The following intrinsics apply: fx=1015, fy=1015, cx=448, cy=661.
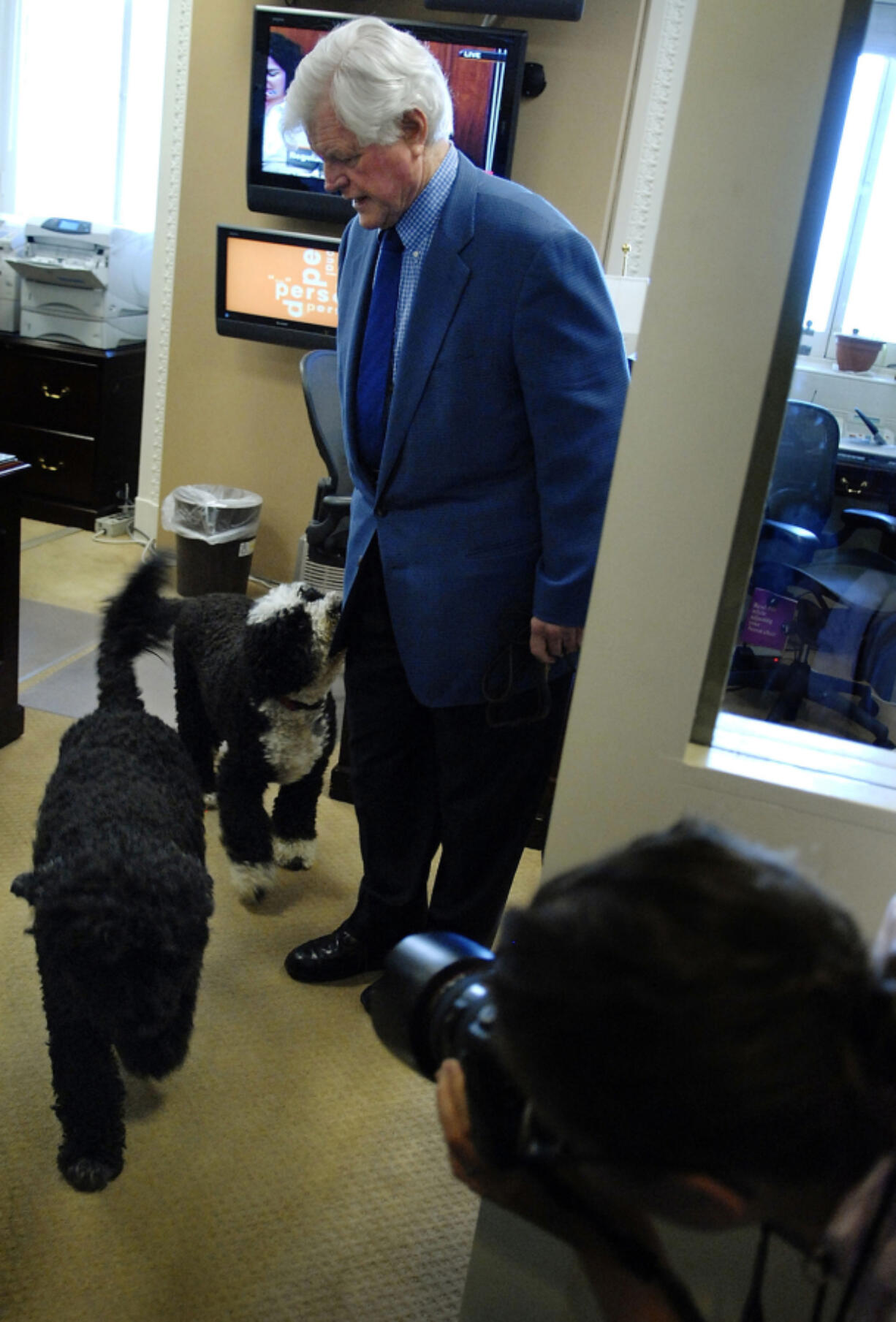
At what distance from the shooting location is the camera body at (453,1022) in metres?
0.59

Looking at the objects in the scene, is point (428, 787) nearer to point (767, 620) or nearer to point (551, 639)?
point (551, 639)

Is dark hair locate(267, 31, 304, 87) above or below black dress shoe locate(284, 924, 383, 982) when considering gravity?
above

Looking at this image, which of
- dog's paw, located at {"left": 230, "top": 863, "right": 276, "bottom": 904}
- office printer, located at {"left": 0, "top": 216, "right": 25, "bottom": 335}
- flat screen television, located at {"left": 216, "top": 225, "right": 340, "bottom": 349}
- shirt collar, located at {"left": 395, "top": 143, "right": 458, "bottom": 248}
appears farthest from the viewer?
office printer, located at {"left": 0, "top": 216, "right": 25, "bottom": 335}

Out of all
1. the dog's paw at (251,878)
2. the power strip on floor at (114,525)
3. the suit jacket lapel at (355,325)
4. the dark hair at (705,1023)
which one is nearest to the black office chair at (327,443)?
the dog's paw at (251,878)

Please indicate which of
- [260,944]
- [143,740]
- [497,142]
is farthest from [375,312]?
[497,142]

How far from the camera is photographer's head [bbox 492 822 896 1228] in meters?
0.48

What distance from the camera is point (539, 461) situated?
130 centimetres

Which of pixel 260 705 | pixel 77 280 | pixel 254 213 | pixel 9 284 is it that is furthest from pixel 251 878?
pixel 9 284

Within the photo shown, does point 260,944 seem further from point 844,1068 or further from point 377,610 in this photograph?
point 844,1068

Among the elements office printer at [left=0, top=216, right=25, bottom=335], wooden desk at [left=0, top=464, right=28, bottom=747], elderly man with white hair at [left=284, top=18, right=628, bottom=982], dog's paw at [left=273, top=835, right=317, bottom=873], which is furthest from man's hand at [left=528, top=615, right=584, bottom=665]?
office printer at [left=0, top=216, right=25, bottom=335]

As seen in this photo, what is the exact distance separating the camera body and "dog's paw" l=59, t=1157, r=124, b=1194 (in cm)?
78

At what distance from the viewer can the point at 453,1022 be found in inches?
27.8

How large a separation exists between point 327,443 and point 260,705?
1428 mm

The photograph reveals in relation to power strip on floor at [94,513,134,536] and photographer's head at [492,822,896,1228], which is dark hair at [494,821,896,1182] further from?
power strip on floor at [94,513,134,536]
